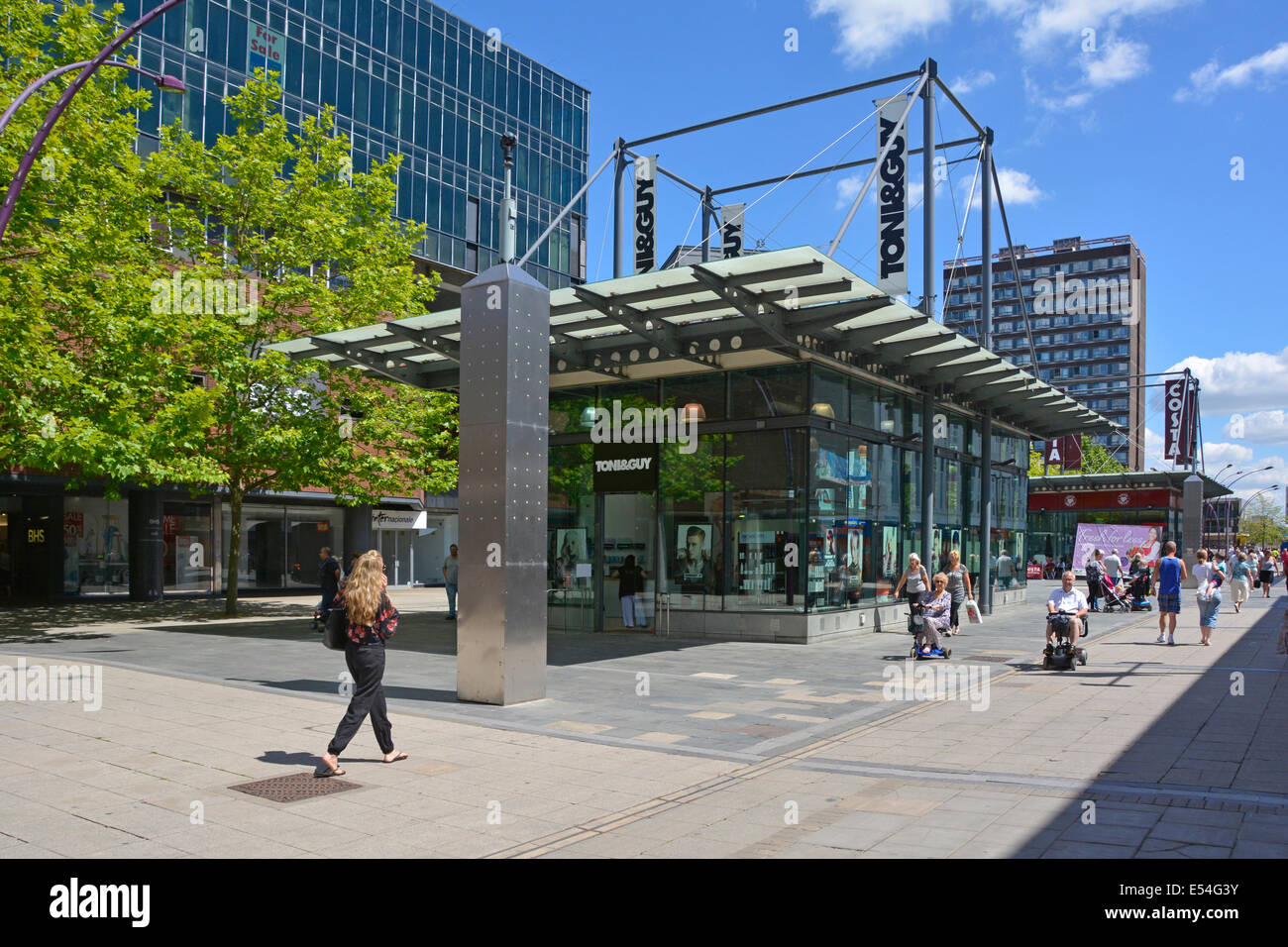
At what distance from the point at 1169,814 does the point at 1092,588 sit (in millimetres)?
21596

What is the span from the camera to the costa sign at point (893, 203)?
1777 cm

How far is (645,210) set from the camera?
22.5m

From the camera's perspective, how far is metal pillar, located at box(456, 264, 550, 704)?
1103 centimetres

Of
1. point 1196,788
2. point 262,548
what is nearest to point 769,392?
point 1196,788

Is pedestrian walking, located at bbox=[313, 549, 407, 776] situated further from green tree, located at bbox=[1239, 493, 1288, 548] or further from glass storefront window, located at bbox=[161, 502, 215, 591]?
green tree, located at bbox=[1239, 493, 1288, 548]

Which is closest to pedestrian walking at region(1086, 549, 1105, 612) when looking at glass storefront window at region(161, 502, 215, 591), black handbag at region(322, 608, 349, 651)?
black handbag at region(322, 608, 349, 651)

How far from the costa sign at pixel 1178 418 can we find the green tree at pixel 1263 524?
3529 inches

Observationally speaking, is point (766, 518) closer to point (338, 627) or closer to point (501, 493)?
point (501, 493)

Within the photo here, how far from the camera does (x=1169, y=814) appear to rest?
6.38 m

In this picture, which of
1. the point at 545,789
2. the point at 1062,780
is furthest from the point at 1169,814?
the point at 545,789

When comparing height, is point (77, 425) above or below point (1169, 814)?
above

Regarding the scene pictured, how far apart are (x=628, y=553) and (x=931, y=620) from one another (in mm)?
6681

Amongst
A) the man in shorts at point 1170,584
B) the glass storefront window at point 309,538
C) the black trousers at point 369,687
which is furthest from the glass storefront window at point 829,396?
the glass storefront window at point 309,538

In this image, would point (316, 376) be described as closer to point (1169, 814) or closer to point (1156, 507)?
point (1169, 814)
